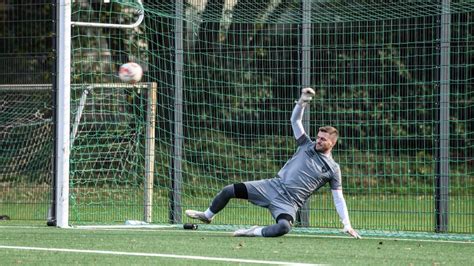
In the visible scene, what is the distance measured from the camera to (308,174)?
1219cm

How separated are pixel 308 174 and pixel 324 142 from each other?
0.39 meters

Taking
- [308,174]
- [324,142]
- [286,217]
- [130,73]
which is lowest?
[286,217]

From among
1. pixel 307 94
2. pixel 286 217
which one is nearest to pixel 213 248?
pixel 286 217

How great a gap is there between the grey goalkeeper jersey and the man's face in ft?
0.38

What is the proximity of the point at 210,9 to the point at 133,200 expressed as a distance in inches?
111

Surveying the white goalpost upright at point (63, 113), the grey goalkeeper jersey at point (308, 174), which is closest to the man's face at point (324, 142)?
the grey goalkeeper jersey at point (308, 174)

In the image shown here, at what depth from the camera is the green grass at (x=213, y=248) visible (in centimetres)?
931

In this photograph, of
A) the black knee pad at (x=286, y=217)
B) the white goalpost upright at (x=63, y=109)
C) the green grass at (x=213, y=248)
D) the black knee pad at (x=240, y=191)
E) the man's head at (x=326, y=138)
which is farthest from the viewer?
the white goalpost upright at (x=63, y=109)

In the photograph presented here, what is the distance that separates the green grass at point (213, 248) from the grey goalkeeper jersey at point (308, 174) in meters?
0.51

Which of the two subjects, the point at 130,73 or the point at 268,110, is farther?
the point at 268,110

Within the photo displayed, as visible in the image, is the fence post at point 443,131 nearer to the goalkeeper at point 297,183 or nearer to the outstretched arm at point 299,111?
the goalkeeper at point 297,183

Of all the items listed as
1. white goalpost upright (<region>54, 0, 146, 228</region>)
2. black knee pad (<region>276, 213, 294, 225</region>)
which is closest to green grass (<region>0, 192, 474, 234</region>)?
white goalpost upright (<region>54, 0, 146, 228</region>)

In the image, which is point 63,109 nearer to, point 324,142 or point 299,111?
point 299,111

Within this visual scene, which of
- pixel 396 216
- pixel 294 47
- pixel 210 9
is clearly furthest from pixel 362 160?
pixel 210 9
